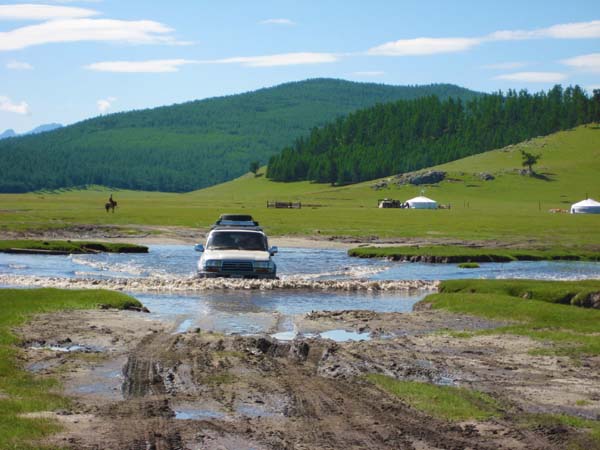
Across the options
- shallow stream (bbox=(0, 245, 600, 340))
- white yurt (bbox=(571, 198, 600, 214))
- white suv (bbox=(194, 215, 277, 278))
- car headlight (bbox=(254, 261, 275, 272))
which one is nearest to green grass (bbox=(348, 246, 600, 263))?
shallow stream (bbox=(0, 245, 600, 340))

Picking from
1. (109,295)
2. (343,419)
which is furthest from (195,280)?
(343,419)

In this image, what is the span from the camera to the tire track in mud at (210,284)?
1399 inches

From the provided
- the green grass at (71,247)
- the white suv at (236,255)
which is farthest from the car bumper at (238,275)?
the green grass at (71,247)

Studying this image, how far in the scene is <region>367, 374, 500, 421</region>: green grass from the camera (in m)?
14.3

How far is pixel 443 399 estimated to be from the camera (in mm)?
15258

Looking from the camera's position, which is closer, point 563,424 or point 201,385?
point 563,424

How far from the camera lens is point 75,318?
25391mm

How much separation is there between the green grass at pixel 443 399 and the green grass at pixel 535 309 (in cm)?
498

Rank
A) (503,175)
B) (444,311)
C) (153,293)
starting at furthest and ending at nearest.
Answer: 1. (503,175)
2. (153,293)
3. (444,311)

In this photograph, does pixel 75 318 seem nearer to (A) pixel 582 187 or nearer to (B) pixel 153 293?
(B) pixel 153 293

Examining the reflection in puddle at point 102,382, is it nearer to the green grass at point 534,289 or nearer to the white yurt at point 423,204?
the green grass at point 534,289

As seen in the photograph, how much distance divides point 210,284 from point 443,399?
21001mm

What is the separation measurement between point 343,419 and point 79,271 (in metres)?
31.3

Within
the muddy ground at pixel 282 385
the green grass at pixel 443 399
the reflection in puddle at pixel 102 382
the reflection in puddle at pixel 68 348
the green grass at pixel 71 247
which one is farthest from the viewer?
the green grass at pixel 71 247
